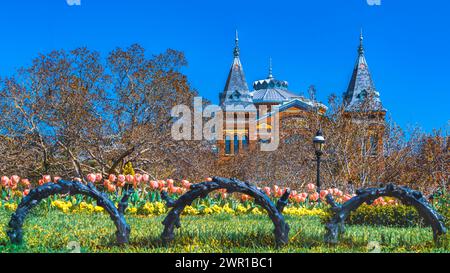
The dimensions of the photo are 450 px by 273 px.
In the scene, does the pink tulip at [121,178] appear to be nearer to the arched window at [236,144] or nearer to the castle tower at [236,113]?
the castle tower at [236,113]

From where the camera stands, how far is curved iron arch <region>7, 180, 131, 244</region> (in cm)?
507

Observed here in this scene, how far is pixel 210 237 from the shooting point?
5344mm

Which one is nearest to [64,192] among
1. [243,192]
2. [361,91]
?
[243,192]

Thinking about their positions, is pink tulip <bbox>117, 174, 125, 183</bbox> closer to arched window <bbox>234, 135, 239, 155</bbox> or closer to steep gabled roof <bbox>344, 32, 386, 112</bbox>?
steep gabled roof <bbox>344, 32, 386, 112</bbox>

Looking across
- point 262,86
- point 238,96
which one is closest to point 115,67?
point 238,96

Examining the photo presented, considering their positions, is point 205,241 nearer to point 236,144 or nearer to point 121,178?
A: point 121,178

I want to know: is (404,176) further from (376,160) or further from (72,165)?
(72,165)

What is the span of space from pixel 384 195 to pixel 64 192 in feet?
9.14

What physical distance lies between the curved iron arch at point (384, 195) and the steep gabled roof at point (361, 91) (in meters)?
13.6

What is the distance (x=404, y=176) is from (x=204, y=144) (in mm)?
6011

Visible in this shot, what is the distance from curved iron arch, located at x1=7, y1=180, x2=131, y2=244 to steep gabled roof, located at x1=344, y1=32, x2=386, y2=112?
47.3ft

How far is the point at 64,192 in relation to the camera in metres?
Answer: 5.16

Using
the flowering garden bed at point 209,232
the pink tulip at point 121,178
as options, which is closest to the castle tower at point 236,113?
the pink tulip at point 121,178

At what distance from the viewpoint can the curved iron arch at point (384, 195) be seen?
5035 millimetres
